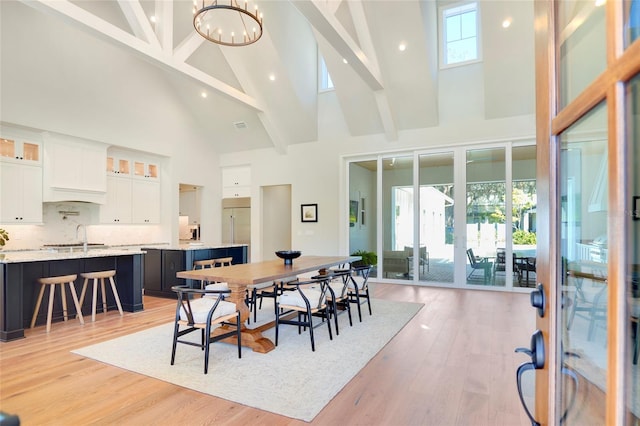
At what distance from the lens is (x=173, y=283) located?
604 centimetres

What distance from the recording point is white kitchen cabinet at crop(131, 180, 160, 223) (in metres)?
7.75

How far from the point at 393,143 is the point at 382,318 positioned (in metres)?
4.08

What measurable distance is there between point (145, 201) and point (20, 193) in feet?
7.55

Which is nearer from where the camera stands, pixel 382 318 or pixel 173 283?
pixel 382 318

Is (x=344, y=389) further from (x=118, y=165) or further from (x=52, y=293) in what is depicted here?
(x=118, y=165)

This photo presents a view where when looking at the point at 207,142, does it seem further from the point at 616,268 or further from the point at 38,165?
the point at 616,268

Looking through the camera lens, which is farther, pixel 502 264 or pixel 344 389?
pixel 502 264

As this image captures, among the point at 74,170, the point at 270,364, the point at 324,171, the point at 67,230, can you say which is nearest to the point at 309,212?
the point at 324,171

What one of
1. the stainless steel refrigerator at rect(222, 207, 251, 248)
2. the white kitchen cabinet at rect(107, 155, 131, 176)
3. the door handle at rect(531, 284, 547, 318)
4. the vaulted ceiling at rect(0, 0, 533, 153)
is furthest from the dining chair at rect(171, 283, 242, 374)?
the stainless steel refrigerator at rect(222, 207, 251, 248)

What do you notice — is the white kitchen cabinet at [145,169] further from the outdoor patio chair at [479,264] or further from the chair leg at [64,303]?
the outdoor patio chair at [479,264]

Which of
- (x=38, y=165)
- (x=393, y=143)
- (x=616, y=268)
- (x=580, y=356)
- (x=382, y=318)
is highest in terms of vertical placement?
(x=393, y=143)

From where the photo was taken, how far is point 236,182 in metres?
9.57

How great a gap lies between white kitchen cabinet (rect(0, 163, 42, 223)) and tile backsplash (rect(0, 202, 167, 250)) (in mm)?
367

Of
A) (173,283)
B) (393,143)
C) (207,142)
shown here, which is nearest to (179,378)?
(173,283)
